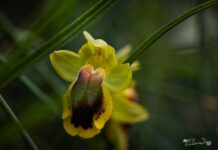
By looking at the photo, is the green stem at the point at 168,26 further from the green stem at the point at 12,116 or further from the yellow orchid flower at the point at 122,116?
the yellow orchid flower at the point at 122,116

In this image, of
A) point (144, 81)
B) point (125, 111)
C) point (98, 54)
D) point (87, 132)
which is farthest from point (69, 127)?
point (144, 81)

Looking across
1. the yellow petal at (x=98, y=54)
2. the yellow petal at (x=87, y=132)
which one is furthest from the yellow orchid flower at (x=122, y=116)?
the yellow petal at (x=87, y=132)

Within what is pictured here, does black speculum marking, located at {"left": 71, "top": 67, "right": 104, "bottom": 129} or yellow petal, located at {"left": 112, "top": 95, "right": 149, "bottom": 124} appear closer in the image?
black speculum marking, located at {"left": 71, "top": 67, "right": 104, "bottom": 129}

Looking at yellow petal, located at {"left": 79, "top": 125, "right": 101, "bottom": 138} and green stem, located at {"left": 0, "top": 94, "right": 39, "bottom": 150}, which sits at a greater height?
green stem, located at {"left": 0, "top": 94, "right": 39, "bottom": 150}

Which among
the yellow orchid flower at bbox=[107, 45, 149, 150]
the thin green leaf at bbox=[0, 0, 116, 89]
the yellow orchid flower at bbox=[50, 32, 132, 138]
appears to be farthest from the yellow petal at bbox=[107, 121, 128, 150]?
the thin green leaf at bbox=[0, 0, 116, 89]

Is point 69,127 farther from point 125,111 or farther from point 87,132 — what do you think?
point 125,111

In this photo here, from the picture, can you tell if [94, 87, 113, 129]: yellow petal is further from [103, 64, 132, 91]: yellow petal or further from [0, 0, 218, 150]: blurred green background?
[0, 0, 218, 150]: blurred green background
